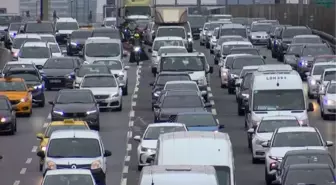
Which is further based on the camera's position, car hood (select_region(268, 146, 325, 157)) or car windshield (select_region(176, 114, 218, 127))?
car windshield (select_region(176, 114, 218, 127))

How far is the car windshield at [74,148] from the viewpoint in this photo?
31859 millimetres

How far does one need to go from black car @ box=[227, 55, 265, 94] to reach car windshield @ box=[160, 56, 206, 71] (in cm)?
144

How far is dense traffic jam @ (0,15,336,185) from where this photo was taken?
2558cm

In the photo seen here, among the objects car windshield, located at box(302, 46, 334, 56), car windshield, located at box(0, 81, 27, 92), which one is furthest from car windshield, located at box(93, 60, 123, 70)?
car windshield, located at box(302, 46, 334, 56)

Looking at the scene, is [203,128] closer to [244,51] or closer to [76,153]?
[76,153]

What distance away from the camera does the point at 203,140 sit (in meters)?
25.4

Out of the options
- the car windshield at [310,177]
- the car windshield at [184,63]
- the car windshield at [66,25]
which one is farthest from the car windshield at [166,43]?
the car windshield at [310,177]

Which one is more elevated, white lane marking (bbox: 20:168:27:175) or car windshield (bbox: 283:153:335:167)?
car windshield (bbox: 283:153:335:167)

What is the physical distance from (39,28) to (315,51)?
79.3 feet

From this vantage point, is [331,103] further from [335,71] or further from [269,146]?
[269,146]

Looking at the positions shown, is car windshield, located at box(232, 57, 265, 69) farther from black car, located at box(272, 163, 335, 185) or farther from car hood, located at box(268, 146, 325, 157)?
black car, located at box(272, 163, 335, 185)

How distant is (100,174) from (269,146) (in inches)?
199

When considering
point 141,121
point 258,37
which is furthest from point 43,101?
point 258,37

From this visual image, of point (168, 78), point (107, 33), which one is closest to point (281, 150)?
point (168, 78)
